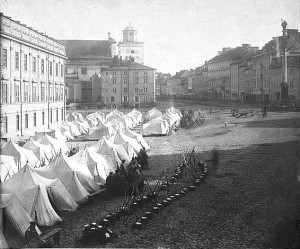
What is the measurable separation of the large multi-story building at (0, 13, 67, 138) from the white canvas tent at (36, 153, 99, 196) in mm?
6577

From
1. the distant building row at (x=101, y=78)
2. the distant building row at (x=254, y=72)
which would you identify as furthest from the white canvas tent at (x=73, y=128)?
the distant building row at (x=101, y=78)

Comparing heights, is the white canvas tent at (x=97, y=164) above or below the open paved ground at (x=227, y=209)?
above

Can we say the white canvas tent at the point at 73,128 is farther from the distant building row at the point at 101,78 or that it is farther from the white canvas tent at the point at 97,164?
the distant building row at the point at 101,78

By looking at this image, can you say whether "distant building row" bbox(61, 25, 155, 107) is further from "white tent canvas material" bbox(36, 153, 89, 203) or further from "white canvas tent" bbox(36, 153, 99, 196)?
"white tent canvas material" bbox(36, 153, 89, 203)

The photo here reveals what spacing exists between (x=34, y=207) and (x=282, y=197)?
28.4 feet

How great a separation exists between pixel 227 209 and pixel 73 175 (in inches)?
238

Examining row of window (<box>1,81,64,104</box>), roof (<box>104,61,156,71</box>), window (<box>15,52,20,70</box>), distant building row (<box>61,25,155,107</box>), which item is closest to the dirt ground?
row of window (<box>1,81,64,104</box>)

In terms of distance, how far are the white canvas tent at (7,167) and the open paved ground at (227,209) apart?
435cm

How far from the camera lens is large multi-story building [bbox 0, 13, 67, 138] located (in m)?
24.6

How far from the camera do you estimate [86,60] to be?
252ft

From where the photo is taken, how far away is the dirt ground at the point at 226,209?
10641 mm

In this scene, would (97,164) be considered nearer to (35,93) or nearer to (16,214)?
(16,214)

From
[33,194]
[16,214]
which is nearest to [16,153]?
[33,194]

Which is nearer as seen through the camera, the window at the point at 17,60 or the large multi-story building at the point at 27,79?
the large multi-story building at the point at 27,79
